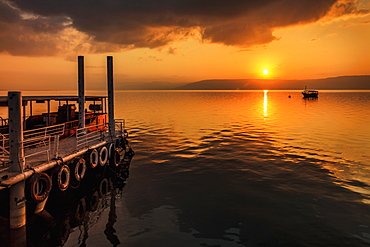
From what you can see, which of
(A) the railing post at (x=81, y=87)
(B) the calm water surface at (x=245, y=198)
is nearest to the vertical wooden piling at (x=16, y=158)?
(B) the calm water surface at (x=245, y=198)

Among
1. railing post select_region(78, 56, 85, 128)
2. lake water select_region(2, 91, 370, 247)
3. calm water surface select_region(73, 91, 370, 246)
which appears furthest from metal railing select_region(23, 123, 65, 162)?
calm water surface select_region(73, 91, 370, 246)

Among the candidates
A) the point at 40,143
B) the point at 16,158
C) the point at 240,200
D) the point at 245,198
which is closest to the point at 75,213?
the point at 16,158

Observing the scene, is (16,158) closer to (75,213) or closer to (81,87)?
(75,213)

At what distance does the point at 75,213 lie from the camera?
14.1m

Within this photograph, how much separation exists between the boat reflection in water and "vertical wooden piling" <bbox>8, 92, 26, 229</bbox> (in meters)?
0.83

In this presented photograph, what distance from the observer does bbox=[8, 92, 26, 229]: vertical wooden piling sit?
11211mm

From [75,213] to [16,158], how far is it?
14.7 feet

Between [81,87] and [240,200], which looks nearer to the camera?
[240,200]

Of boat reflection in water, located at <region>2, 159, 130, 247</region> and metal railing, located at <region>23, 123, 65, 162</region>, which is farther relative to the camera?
metal railing, located at <region>23, 123, 65, 162</region>

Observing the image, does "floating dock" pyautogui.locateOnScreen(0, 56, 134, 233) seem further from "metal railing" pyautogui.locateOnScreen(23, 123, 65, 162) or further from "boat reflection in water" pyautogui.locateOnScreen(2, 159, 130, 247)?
"boat reflection in water" pyautogui.locateOnScreen(2, 159, 130, 247)

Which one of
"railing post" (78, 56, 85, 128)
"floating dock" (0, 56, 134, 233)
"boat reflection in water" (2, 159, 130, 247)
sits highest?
"railing post" (78, 56, 85, 128)

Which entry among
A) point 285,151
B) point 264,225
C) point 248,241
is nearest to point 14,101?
point 248,241

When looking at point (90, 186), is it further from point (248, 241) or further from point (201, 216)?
point (248, 241)

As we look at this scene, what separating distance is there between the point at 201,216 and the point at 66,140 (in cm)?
1262
